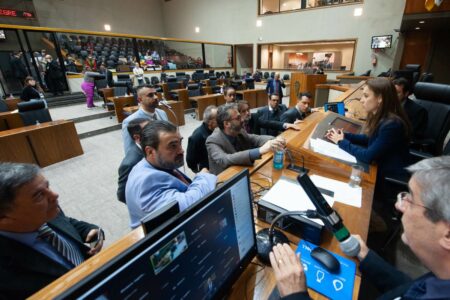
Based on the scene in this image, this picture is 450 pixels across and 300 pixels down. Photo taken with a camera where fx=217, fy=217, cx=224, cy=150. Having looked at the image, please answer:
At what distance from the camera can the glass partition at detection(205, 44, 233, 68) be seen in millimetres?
13070

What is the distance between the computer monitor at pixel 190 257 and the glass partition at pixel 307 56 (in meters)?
12.4

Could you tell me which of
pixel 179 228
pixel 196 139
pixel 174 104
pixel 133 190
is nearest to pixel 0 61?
pixel 174 104

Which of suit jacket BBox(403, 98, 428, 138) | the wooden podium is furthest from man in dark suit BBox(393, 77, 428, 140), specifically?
the wooden podium

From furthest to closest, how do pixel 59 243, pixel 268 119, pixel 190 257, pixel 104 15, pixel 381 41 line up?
1. pixel 104 15
2. pixel 381 41
3. pixel 268 119
4. pixel 59 243
5. pixel 190 257

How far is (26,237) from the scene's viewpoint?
0.96 meters

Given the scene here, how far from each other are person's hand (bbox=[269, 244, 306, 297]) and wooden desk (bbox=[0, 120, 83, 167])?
4.65m

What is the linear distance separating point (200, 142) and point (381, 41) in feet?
33.9

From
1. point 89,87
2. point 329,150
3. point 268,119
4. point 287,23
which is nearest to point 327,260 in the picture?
point 329,150

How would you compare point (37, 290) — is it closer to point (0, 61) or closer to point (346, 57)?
point (0, 61)

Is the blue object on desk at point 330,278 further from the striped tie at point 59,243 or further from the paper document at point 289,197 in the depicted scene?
the striped tie at point 59,243

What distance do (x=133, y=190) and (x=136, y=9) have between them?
18.3m

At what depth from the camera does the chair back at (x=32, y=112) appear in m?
4.17

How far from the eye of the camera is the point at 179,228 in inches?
22.1

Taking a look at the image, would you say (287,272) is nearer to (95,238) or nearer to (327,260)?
(327,260)
